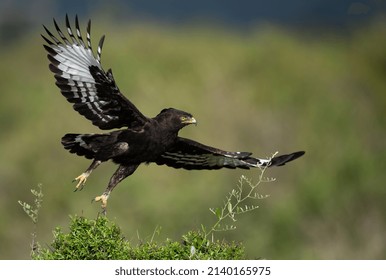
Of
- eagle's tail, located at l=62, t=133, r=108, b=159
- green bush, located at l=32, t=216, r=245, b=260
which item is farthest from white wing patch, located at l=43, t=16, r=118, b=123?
green bush, located at l=32, t=216, r=245, b=260

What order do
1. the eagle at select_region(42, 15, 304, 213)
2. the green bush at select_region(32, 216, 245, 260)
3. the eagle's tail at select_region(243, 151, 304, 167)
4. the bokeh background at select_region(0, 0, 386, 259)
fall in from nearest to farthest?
the green bush at select_region(32, 216, 245, 260), the eagle at select_region(42, 15, 304, 213), the eagle's tail at select_region(243, 151, 304, 167), the bokeh background at select_region(0, 0, 386, 259)

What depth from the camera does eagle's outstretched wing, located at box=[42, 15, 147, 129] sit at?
32.2 ft

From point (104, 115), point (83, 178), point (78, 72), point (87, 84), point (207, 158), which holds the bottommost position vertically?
point (83, 178)

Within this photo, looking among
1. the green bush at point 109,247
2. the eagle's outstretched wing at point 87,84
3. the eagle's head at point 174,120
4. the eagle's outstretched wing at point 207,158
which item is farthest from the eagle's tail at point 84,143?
the green bush at point 109,247

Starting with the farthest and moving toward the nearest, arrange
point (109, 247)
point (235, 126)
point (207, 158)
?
1. point (235, 126)
2. point (207, 158)
3. point (109, 247)

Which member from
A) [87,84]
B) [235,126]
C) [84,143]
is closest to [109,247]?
[84,143]

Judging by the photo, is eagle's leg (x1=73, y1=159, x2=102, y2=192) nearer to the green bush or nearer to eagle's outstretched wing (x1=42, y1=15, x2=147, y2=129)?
eagle's outstretched wing (x1=42, y1=15, x2=147, y2=129)

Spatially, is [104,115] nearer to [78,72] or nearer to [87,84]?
[87,84]

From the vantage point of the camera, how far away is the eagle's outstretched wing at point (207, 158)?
Result: 35.5 ft

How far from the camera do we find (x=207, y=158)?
11156 millimetres

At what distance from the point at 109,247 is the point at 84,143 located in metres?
1.92

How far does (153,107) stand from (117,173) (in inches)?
968

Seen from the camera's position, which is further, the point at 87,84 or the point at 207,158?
the point at 207,158

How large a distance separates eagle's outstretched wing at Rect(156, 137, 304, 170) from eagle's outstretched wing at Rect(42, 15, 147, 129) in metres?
1.00
